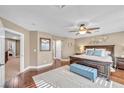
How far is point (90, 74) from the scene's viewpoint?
312cm

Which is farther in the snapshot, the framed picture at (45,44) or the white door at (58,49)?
the white door at (58,49)

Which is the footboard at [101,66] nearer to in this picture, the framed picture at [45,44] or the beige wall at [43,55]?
the beige wall at [43,55]

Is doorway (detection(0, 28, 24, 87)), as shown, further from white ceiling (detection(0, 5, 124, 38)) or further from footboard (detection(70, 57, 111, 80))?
footboard (detection(70, 57, 111, 80))

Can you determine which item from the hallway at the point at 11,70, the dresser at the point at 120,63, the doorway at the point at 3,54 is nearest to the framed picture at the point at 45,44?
the doorway at the point at 3,54

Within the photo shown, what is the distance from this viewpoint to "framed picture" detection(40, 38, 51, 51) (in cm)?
537

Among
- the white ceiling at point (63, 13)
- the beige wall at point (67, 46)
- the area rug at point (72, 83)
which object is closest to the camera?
the white ceiling at point (63, 13)

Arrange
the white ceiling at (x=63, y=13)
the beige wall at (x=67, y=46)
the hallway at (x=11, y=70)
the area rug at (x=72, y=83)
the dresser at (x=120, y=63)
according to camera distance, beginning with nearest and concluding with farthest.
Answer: the white ceiling at (x=63, y=13) < the area rug at (x=72, y=83) < the hallway at (x=11, y=70) < the dresser at (x=120, y=63) < the beige wall at (x=67, y=46)

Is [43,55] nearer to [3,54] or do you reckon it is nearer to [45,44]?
[45,44]

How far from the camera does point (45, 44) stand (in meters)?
5.64

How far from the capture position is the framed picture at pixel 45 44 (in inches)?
211

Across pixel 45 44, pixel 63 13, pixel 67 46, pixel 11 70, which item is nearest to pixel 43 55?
pixel 45 44
